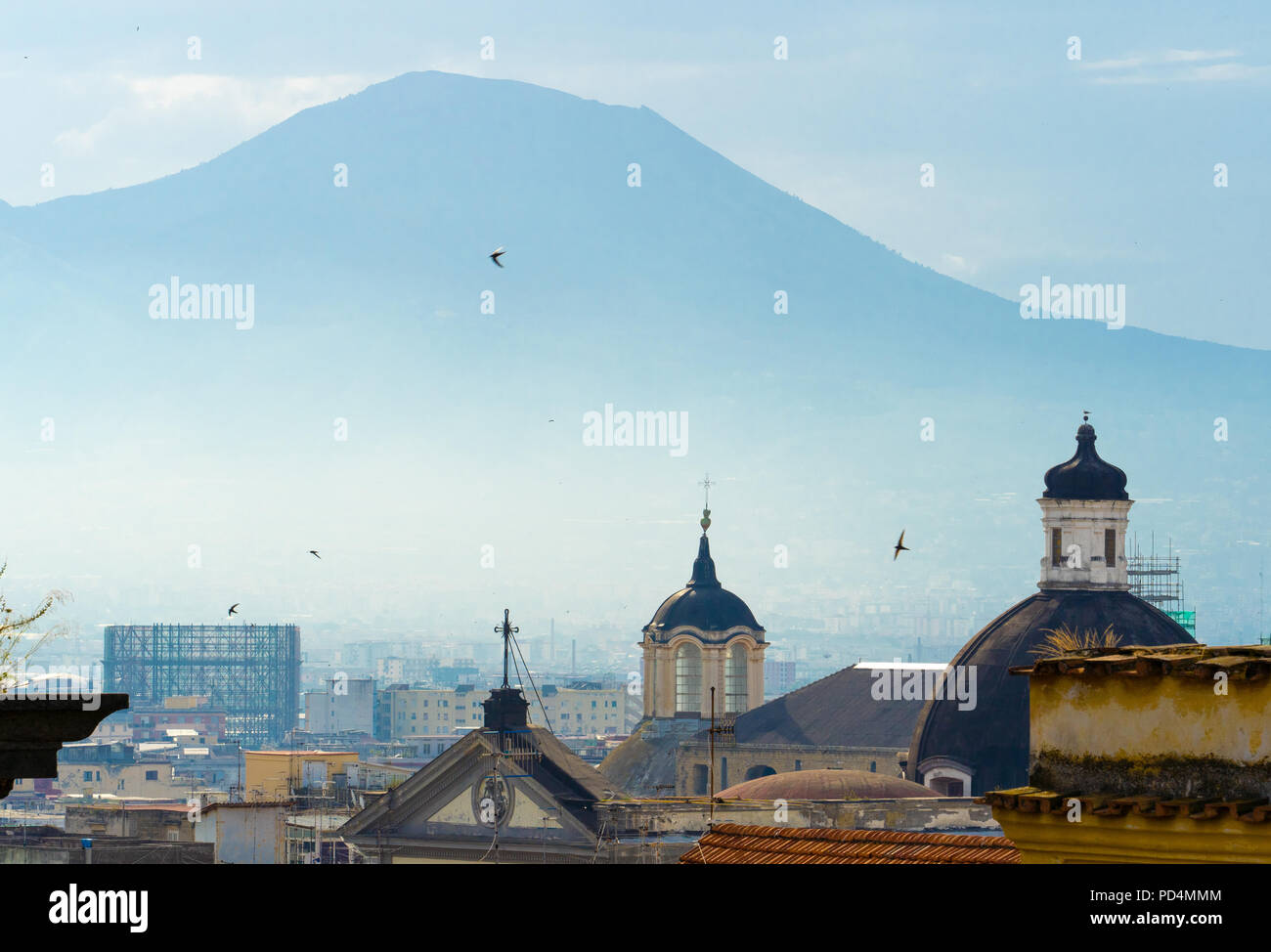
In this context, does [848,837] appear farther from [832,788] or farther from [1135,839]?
[832,788]

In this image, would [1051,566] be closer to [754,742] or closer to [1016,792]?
[754,742]

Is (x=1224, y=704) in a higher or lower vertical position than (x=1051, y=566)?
lower

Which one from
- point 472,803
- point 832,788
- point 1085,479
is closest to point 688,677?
point 1085,479

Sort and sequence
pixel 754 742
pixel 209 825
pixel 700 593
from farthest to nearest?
pixel 700 593 < pixel 754 742 < pixel 209 825

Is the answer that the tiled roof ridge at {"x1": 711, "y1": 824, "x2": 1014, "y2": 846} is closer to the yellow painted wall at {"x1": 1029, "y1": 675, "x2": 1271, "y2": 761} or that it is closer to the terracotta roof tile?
the terracotta roof tile

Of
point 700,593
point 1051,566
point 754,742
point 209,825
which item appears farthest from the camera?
point 700,593
